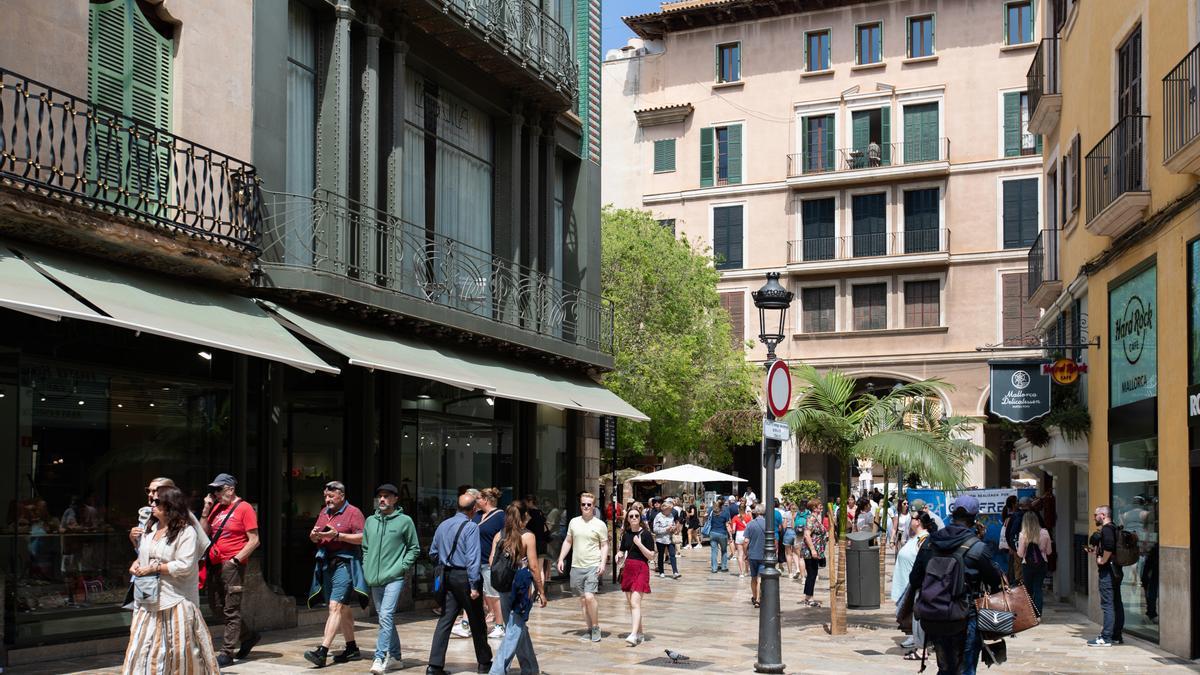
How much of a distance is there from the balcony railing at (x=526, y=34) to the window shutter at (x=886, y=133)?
24846 millimetres

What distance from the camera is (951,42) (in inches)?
1848

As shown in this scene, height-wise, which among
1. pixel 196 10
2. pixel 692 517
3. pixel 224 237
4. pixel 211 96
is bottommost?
pixel 692 517

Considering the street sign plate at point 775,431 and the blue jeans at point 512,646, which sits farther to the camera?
the street sign plate at point 775,431

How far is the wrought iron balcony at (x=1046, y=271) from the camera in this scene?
2448 cm

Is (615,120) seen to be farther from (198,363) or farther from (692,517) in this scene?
(198,363)

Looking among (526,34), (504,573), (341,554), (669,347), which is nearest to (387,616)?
(341,554)

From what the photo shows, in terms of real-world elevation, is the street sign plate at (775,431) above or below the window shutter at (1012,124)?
below

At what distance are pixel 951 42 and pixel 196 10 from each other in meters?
36.9

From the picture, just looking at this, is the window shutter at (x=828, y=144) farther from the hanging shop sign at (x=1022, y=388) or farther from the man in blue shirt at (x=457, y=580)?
the man in blue shirt at (x=457, y=580)

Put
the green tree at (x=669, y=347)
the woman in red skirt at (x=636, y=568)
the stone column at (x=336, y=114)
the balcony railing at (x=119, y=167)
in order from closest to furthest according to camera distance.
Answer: the balcony railing at (x=119, y=167)
the woman in red skirt at (x=636, y=568)
the stone column at (x=336, y=114)
the green tree at (x=669, y=347)

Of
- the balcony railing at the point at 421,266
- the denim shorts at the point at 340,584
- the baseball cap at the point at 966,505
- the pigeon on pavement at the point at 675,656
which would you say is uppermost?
the balcony railing at the point at 421,266

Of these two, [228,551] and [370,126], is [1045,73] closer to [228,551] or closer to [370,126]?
[370,126]

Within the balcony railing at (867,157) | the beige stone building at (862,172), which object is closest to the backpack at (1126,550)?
the beige stone building at (862,172)

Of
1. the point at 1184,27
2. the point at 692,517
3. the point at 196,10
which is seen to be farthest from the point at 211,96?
the point at 692,517
